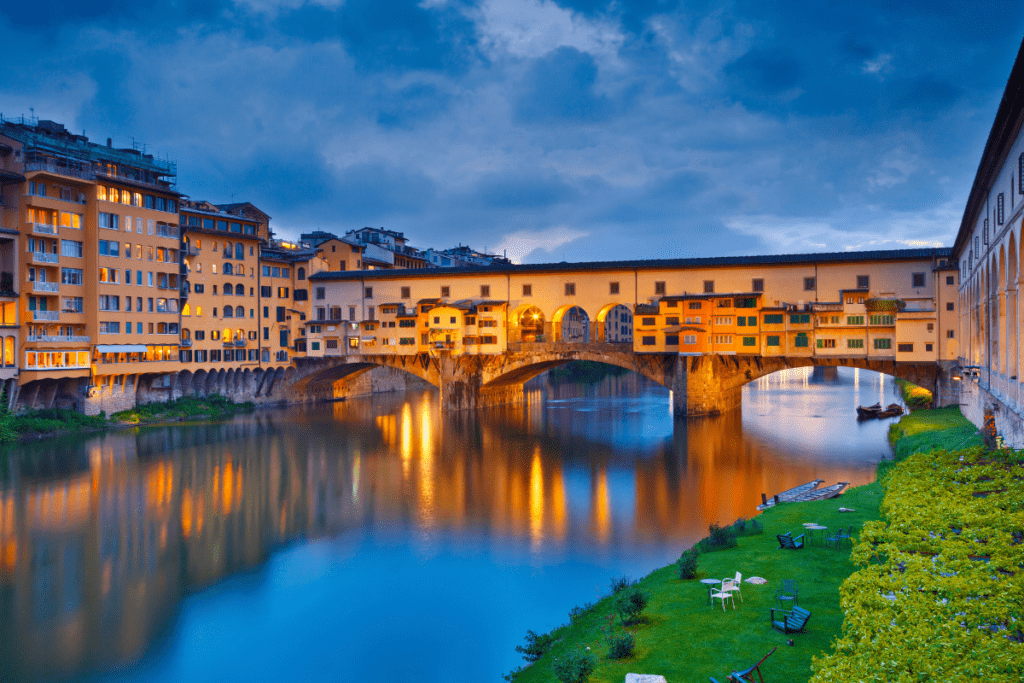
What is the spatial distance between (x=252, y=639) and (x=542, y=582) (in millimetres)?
8042

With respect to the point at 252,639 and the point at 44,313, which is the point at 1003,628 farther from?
the point at 44,313

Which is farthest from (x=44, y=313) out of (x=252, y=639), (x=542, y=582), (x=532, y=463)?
(x=542, y=582)

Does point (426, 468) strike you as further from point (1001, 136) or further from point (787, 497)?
point (1001, 136)

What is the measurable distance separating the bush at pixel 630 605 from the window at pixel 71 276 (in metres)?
45.8

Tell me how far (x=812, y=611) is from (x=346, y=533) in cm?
1745

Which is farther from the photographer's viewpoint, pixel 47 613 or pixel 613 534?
pixel 613 534

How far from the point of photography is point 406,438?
48625mm

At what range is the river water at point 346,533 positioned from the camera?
55.0 feet

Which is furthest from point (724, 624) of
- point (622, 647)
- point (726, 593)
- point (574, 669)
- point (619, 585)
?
point (619, 585)

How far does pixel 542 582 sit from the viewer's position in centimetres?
2053

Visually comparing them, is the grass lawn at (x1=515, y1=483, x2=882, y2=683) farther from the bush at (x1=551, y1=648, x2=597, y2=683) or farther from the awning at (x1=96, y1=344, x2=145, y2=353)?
the awning at (x1=96, y1=344, x2=145, y2=353)

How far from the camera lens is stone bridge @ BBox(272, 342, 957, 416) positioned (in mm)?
47781

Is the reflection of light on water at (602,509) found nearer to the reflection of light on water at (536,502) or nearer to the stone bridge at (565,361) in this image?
the reflection of light on water at (536,502)

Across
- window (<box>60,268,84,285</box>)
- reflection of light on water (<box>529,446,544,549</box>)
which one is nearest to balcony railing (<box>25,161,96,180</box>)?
window (<box>60,268,84,285</box>)
